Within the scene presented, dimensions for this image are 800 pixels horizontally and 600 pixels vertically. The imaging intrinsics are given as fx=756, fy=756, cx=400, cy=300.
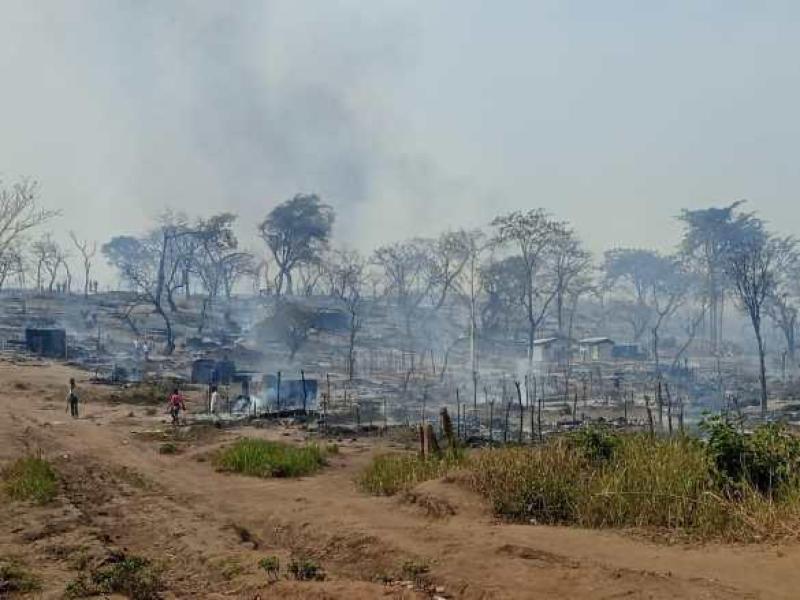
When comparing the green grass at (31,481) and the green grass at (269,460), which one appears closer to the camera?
the green grass at (31,481)

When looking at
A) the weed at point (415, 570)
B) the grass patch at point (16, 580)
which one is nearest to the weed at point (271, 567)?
the weed at point (415, 570)

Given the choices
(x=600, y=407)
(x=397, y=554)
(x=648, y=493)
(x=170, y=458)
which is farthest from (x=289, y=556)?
(x=600, y=407)

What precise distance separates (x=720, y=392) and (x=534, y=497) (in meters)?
23.1

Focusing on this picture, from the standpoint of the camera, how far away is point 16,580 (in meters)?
7.80

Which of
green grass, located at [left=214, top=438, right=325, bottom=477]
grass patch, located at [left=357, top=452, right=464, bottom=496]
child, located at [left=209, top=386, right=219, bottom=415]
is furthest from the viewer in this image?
child, located at [left=209, top=386, right=219, bottom=415]

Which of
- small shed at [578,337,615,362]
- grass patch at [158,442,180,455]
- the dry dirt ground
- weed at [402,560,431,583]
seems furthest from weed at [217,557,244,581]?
small shed at [578,337,615,362]

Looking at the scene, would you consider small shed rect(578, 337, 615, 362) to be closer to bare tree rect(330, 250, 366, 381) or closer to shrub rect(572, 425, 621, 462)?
Result: bare tree rect(330, 250, 366, 381)

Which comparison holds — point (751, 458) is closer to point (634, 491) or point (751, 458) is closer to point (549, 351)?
point (634, 491)

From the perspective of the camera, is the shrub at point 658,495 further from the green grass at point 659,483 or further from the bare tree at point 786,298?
the bare tree at point 786,298

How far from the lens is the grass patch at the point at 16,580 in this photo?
7575 mm

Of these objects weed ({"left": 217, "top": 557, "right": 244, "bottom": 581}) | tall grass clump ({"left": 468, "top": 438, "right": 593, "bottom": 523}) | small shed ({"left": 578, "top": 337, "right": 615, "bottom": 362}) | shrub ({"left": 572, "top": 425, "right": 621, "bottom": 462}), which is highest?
small shed ({"left": 578, "top": 337, "right": 615, "bottom": 362})

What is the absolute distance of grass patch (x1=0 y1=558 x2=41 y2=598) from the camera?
7.58m

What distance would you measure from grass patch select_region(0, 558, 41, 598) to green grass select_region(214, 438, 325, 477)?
21.4ft

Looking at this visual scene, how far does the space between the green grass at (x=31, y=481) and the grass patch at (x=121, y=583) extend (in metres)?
4.16
